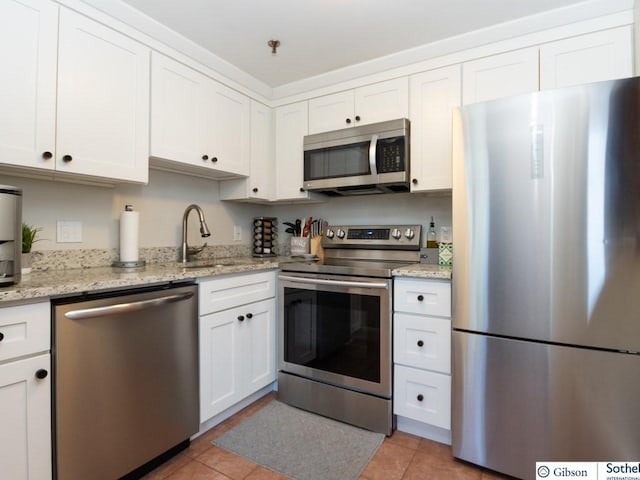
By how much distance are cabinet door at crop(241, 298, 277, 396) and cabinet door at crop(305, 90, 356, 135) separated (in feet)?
4.25

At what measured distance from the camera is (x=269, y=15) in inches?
66.3

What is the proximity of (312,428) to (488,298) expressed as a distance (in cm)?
120

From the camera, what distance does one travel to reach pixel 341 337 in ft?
6.31

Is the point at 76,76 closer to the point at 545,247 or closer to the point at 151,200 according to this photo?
the point at 151,200

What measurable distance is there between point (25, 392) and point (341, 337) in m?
1.39

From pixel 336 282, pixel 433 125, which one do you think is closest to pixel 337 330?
pixel 336 282

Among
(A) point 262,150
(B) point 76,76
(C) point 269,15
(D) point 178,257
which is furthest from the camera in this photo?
(A) point 262,150

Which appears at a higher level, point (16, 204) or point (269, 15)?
point (269, 15)

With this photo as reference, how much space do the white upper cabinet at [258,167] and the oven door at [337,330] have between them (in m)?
0.73

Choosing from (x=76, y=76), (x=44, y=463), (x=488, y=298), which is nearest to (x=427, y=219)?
(x=488, y=298)

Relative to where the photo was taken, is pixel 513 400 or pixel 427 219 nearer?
pixel 513 400

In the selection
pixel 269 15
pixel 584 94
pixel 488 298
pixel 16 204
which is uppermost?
pixel 269 15

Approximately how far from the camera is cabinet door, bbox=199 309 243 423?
169cm

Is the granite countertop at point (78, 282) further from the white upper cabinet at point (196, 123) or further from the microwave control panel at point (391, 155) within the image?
the microwave control panel at point (391, 155)
